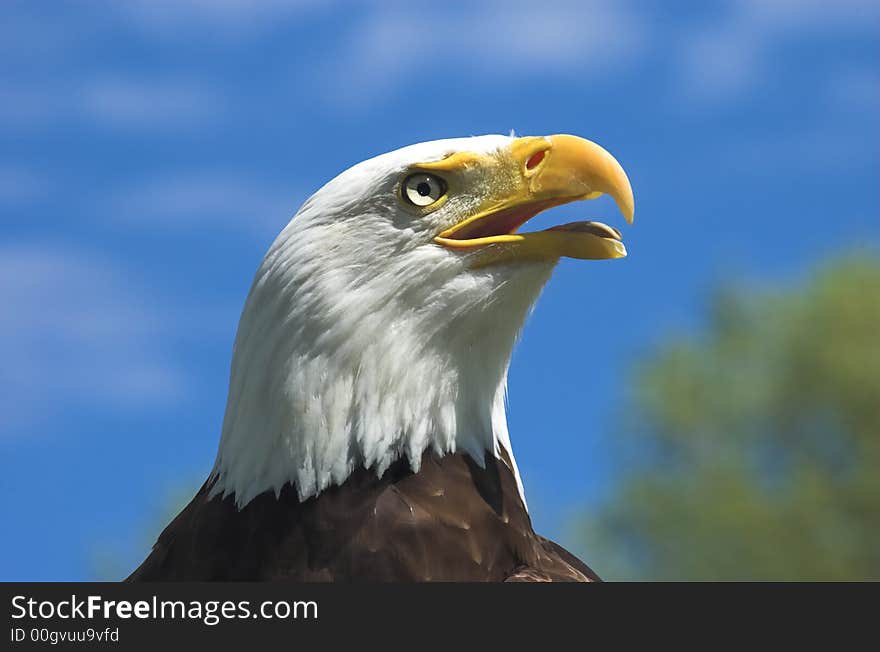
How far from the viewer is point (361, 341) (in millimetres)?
4895

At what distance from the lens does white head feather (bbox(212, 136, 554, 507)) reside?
4.90 meters

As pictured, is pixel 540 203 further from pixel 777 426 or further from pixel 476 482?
pixel 777 426

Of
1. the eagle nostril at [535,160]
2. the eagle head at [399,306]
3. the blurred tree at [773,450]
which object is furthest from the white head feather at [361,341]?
the blurred tree at [773,450]

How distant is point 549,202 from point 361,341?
102 centimetres

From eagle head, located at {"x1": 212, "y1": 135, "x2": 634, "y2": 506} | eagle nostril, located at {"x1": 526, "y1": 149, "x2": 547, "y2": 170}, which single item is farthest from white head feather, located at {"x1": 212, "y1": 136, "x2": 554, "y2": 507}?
eagle nostril, located at {"x1": 526, "y1": 149, "x2": 547, "y2": 170}

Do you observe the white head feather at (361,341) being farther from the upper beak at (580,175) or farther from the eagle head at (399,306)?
the upper beak at (580,175)

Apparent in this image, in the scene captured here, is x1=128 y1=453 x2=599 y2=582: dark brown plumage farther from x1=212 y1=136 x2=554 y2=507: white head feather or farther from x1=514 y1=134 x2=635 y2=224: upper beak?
x1=514 y1=134 x2=635 y2=224: upper beak

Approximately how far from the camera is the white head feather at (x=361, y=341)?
16.1 ft

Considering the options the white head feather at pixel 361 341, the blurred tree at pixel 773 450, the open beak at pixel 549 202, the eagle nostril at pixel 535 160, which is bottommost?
the white head feather at pixel 361 341

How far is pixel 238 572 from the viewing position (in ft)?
16.4

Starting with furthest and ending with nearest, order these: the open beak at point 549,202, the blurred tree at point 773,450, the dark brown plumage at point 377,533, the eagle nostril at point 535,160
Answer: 1. the blurred tree at point 773,450
2. the eagle nostril at point 535,160
3. the open beak at point 549,202
4. the dark brown plumage at point 377,533

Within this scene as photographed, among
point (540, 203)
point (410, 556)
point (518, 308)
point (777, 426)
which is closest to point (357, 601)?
point (410, 556)

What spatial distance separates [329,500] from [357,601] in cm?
40

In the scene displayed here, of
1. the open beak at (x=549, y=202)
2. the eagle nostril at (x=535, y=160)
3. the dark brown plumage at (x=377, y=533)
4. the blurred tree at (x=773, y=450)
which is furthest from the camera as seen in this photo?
the blurred tree at (x=773, y=450)
